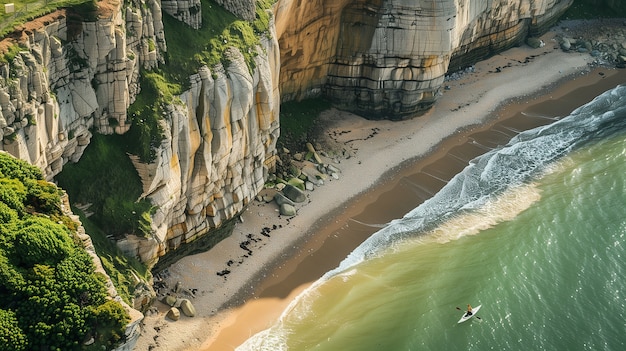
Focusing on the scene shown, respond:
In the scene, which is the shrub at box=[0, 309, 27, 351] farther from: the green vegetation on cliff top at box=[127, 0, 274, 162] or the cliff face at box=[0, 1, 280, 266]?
the green vegetation on cliff top at box=[127, 0, 274, 162]

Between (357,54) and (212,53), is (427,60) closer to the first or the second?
(357,54)

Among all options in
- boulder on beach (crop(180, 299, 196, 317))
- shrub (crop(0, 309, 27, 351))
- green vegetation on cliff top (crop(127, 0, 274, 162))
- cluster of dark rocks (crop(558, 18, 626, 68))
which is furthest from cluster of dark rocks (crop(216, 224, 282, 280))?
cluster of dark rocks (crop(558, 18, 626, 68))

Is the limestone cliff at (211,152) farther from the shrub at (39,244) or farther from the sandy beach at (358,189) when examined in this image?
the shrub at (39,244)

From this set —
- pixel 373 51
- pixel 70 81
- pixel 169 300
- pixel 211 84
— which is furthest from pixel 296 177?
pixel 70 81

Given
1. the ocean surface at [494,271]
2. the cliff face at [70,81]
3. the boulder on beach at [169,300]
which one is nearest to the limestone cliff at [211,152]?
the boulder on beach at [169,300]

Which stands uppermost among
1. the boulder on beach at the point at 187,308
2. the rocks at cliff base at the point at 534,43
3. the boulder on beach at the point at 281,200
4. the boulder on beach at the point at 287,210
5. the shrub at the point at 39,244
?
the shrub at the point at 39,244

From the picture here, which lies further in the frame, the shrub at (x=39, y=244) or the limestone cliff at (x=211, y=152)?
the limestone cliff at (x=211, y=152)
